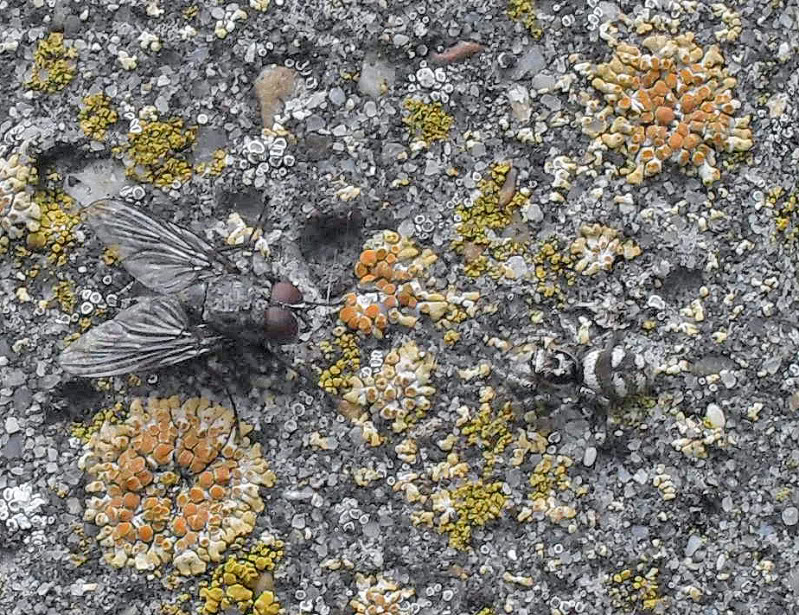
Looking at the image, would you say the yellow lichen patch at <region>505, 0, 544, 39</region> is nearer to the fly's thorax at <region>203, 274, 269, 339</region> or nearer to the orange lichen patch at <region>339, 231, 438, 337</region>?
the orange lichen patch at <region>339, 231, 438, 337</region>

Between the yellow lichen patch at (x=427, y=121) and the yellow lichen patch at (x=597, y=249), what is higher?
the yellow lichen patch at (x=427, y=121)

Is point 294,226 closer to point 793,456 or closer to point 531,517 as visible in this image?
point 531,517

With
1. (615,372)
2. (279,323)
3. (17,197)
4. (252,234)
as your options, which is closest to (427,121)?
(252,234)

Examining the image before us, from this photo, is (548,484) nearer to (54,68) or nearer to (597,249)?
(597,249)

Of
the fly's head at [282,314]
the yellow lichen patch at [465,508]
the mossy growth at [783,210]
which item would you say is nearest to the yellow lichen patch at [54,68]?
the fly's head at [282,314]

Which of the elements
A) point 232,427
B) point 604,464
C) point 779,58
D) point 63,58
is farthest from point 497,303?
point 63,58

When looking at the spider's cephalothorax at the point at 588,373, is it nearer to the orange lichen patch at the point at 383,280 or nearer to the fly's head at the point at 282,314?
the orange lichen patch at the point at 383,280
